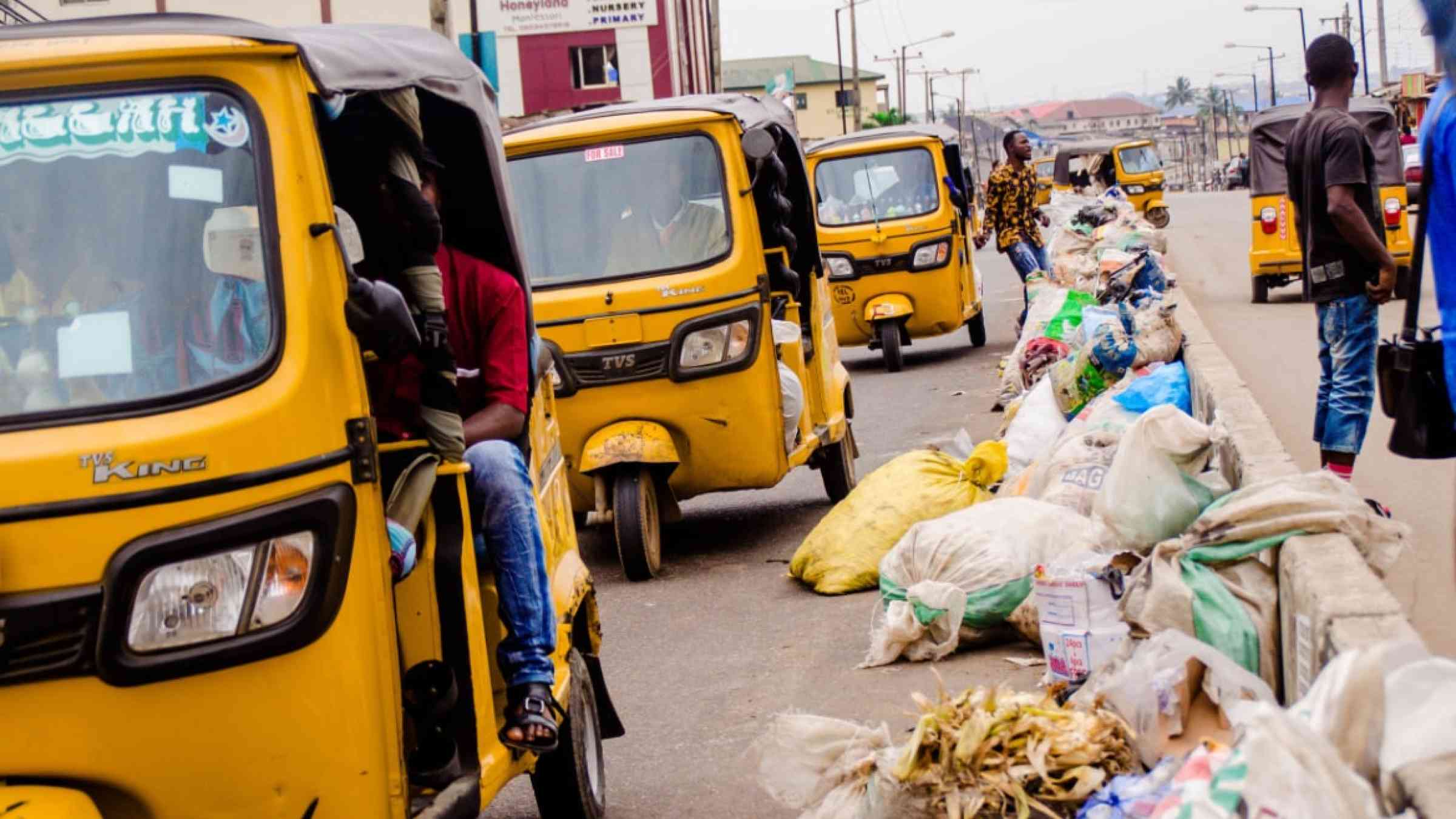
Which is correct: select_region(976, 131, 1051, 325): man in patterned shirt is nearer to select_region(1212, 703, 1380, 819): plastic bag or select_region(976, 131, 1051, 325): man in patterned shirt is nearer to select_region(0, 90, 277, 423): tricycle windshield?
select_region(0, 90, 277, 423): tricycle windshield

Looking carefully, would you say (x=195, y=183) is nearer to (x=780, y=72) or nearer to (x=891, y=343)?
(x=891, y=343)

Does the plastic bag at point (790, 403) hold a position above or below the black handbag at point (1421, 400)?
below

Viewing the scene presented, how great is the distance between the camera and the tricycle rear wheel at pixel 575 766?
4.70 m

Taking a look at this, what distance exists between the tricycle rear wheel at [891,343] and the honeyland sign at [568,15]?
38407 mm

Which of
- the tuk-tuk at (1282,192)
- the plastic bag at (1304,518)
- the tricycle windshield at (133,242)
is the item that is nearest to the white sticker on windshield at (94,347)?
the tricycle windshield at (133,242)

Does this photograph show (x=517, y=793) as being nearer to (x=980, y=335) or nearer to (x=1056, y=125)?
(x=980, y=335)

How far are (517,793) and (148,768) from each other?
2413 mm

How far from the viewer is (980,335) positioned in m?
19.7

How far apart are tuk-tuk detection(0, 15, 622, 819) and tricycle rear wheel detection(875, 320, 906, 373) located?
13933 mm

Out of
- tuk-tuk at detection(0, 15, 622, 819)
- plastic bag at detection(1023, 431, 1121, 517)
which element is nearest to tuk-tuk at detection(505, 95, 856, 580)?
plastic bag at detection(1023, 431, 1121, 517)

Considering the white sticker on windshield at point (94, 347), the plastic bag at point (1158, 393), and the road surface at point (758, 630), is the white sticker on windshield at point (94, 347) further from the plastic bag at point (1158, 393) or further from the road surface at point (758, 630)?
the plastic bag at point (1158, 393)

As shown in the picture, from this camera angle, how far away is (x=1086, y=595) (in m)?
5.48

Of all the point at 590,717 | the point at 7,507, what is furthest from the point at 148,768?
the point at 590,717

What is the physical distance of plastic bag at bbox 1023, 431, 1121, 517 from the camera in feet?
23.2
